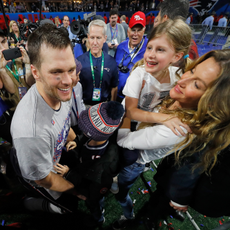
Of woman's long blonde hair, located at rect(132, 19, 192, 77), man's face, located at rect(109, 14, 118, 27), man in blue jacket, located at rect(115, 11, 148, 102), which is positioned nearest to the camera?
woman's long blonde hair, located at rect(132, 19, 192, 77)

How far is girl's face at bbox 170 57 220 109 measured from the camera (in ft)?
3.06

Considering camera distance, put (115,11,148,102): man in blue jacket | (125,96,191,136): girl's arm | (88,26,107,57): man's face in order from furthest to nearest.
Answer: (115,11,148,102): man in blue jacket, (88,26,107,57): man's face, (125,96,191,136): girl's arm

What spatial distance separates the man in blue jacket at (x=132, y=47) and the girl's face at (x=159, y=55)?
1.46 metres

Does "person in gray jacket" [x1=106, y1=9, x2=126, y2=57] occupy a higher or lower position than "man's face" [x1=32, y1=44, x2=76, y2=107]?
higher

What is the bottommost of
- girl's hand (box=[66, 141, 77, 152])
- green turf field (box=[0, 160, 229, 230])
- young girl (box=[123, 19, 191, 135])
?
green turf field (box=[0, 160, 229, 230])

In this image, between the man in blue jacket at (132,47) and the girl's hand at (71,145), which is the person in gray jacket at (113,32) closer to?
the man in blue jacket at (132,47)

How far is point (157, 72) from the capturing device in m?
1.36

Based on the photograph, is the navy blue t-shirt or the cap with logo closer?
the cap with logo

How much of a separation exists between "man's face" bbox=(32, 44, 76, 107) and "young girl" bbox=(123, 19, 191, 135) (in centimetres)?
53

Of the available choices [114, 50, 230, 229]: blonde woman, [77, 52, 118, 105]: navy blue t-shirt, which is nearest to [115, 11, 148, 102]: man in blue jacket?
[77, 52, 118, 105]: navy blue t-shirt

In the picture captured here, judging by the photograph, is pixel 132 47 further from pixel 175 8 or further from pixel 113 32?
pixel 113 32

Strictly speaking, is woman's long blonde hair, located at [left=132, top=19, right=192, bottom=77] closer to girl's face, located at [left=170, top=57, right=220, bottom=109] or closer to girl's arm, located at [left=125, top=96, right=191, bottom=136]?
girl's face, located at [left=170, top=57, right=220, bottom=109]

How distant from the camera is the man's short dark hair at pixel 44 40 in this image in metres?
0.96

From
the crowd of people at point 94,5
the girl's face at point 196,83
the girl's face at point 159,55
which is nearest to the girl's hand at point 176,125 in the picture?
the girl's face at point 196,83
